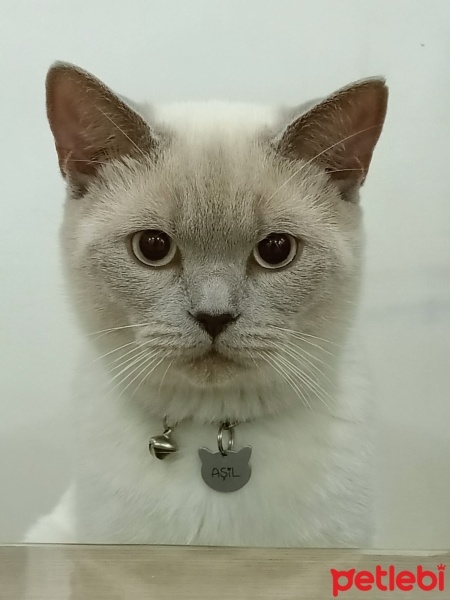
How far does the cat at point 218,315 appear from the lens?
3.28 ft

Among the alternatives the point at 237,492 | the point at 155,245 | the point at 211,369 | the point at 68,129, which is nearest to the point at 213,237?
the point at 155,245

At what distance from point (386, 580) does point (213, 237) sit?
635 millimetres

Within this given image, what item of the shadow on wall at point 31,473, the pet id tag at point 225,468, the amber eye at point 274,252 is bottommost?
the shadow on wall at point 31,473

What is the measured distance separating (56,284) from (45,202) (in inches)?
7.8

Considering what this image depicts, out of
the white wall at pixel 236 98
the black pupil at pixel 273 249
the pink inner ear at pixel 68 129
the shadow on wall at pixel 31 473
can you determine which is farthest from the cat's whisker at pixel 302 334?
the shadow on wall at pixel 31 473

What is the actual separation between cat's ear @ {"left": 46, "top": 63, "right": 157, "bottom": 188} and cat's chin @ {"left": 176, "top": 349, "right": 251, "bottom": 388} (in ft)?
1.23

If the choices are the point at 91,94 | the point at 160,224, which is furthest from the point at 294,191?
the point at 91,94

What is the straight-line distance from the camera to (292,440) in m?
1.13

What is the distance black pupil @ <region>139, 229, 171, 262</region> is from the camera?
1025mm

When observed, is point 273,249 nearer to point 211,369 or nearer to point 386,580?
point 211,369

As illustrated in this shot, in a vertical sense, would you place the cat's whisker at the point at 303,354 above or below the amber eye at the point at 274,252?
below

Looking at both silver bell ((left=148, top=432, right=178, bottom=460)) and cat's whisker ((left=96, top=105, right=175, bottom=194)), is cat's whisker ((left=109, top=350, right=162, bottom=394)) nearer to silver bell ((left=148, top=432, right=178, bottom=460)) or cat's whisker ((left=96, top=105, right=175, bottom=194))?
silver bell ((left=148, top=432, right=178, bottom=460))

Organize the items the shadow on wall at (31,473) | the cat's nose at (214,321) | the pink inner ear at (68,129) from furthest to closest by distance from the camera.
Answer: the shadow on wall at (31,473) → the pink inner ear at (68,129) → the cat's nose at (214,321)

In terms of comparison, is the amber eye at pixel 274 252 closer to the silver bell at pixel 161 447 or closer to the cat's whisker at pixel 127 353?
the cat's whisker at pixel 127 353
